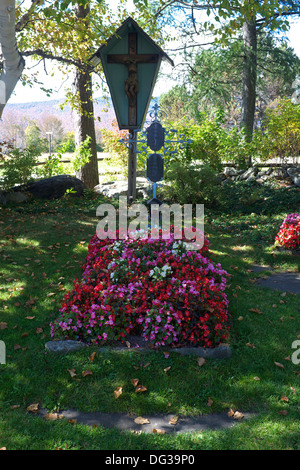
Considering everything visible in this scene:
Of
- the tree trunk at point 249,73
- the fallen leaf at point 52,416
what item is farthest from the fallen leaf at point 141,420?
the tree trunk at point 249,73

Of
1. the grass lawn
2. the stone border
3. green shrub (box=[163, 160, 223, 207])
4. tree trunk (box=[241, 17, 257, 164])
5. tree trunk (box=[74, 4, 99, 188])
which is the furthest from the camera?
tree trunk (box=[241, 17, 257, 164])

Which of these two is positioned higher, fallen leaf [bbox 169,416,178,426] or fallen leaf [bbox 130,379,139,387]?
fallen leaf [bbox 130,379,139,387]

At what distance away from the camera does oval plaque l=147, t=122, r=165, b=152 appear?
221 inches

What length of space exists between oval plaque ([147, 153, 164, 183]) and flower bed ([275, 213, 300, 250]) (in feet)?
8.99

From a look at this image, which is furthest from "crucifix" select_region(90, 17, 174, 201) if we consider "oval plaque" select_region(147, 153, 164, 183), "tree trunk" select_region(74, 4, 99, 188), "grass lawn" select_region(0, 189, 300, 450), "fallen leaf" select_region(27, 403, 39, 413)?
"tree trunk" select_region(74, 4, 99, 188)

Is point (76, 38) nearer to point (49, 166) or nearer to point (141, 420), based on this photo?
point (49, 166)

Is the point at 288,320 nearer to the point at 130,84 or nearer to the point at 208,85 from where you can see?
the point at 130,84

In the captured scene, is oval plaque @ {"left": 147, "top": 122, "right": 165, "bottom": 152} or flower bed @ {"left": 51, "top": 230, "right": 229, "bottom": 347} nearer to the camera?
flower bed @ {"left": 51, "top": 230, "right": 229, "bottom": 347}

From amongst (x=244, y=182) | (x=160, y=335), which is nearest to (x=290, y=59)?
(x=244, y=182)

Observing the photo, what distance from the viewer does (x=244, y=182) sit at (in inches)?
457

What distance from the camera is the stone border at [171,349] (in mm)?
3768

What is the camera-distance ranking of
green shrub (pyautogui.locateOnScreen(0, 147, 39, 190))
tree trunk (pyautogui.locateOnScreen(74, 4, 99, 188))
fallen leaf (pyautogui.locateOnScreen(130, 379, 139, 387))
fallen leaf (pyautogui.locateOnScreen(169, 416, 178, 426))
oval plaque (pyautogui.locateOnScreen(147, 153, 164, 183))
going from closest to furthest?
1. fallen leaf (pyautogui.locateOnScreen(169, 416, 178, 426))
2. fallen leaf (pyautogui.locateOnScreen(130, 379, 139, 387))
3. oval plaque (pyautogui.locateOnScreen(147, 153, 164, 183))
4. green shrub (pyautogui.locateOnScreen(0, 147, 39, 190))
5. tree trunk (pyautogui.locateOnScreen(74, 4, 99, 188))

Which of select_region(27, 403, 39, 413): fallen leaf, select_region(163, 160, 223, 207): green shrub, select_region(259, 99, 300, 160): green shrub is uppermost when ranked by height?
select_region(259, 99, 300, 160): green shrub

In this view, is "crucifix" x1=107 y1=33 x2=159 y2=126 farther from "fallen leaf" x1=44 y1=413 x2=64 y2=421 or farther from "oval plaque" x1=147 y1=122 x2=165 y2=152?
"fallen leaf" x1=44 y1=413 x2=64 y2=421
